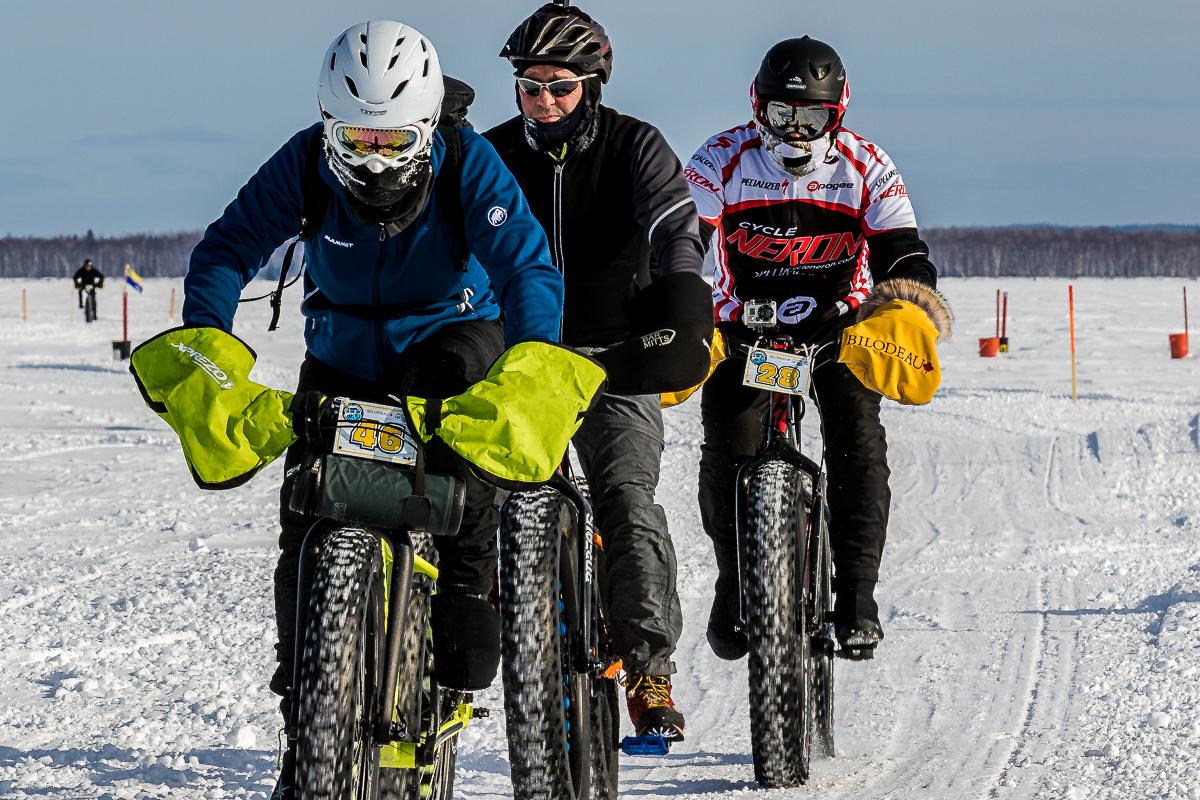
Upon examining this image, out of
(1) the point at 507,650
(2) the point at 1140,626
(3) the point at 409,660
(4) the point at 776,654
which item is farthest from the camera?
(2) the point at 1140,626

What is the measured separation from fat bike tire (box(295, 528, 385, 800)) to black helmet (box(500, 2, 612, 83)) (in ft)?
5.67

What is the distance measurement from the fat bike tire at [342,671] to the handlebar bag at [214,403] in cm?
25

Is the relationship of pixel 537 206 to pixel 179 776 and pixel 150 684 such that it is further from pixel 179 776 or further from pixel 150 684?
pixel 150 684

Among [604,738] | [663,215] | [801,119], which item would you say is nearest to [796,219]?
[801,119]

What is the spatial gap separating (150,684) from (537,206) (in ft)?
8.29

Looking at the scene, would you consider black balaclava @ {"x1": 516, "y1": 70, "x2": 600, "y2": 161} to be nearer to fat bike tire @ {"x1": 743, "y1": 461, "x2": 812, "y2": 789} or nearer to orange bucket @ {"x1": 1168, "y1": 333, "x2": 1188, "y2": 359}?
fat bike tire @ {"x1": 743, "y1": 461, "x2": 812, "y2": 789}

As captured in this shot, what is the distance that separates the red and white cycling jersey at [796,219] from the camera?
489 centimetres

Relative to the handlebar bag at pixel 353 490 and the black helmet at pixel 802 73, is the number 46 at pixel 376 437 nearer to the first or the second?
the handlebar bag at pixel 353 490

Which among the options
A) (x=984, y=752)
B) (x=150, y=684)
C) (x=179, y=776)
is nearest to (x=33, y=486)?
(x=150, y=684)

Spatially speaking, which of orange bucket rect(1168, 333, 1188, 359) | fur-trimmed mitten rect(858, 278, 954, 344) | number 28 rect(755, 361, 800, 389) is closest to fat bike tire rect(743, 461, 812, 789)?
number 28 rect(755, 361, 800, 389)

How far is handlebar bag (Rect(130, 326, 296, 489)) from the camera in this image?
281 centimetres

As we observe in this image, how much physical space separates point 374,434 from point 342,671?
50 cm

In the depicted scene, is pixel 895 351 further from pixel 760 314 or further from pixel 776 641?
pixel 776 641

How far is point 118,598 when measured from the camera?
6414 millimetres
